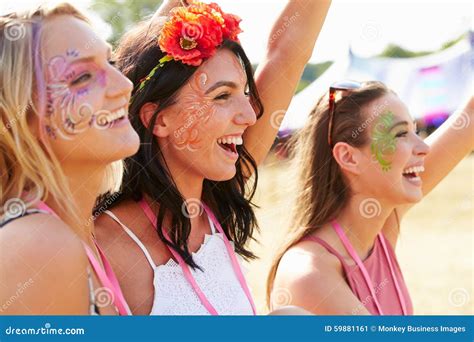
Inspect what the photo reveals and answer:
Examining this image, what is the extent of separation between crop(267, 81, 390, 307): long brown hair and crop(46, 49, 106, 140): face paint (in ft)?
4.16

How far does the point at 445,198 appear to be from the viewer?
46.7 ft

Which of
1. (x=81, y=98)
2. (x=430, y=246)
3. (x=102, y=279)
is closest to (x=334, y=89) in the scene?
(x=81, y=98)

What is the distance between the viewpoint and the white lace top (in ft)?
7.91

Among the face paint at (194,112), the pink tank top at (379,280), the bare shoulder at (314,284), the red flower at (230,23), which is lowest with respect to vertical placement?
the pink tank top at (379,280)

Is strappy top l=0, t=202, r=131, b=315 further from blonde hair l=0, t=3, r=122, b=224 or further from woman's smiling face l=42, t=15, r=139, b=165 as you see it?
woman's smiling face l=42, t=15, r=139, b=165

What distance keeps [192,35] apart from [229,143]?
373mm

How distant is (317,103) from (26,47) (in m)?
1.57

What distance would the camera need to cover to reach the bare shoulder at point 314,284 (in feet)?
9.43

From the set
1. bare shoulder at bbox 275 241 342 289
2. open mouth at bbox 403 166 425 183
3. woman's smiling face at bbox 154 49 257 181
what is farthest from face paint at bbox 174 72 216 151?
open mouth at bbox 403 166 425 183

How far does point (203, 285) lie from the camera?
2.53 meters

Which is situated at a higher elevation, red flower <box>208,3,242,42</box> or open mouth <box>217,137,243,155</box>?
red flower <box>208,3,242,42</box>

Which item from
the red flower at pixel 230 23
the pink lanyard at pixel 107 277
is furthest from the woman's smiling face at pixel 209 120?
the pink lanyard at pixel 107 277

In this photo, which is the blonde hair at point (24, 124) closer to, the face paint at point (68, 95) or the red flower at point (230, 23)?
the face paint at point (68, 95)
